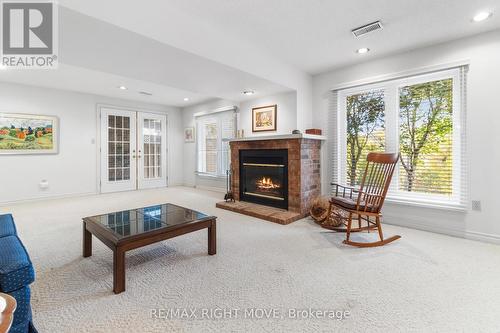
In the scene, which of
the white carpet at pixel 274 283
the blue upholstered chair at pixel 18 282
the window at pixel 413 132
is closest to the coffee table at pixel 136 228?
the white carpet at pixel 274 283

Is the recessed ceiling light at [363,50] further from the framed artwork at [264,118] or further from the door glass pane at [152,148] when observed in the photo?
the door glass pane at [152,148]

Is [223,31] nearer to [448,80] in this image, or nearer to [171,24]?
[171,24]

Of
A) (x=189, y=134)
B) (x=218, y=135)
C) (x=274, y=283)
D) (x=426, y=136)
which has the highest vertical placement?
(x=189, y=134)

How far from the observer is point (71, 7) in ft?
6.26

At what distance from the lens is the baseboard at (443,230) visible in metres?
2.86

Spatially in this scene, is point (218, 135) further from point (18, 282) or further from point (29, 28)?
point (18, 282)

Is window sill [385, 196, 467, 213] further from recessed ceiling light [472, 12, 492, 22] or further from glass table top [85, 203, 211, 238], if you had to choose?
glass table top [85, 203, 211, 238]

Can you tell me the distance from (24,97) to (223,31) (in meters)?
4.69

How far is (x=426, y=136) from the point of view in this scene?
11.0ft

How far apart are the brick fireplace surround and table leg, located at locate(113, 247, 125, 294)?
2.24 m

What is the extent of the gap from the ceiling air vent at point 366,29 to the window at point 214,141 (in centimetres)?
321

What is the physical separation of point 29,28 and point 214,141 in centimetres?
436

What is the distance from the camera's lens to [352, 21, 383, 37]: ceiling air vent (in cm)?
273

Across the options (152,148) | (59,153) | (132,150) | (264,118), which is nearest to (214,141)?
(152,148)
